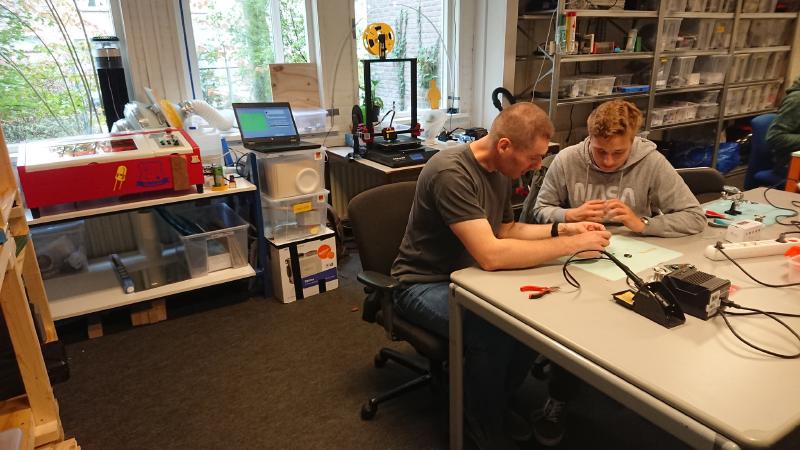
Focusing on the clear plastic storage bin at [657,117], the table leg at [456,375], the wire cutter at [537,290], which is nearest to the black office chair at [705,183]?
the wire cutter at [537,290]

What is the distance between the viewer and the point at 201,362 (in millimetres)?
2262

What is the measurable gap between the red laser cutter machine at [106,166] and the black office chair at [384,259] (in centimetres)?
110

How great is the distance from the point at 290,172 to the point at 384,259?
1.14 metres

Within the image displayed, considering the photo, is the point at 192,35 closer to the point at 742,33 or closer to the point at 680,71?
the point at 680,71

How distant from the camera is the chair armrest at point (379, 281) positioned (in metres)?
1.56

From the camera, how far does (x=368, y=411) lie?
186 centimetres

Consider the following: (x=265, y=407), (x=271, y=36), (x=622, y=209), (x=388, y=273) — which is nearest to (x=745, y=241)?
(x=622, y=209)

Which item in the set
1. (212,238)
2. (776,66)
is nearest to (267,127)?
(212,238)

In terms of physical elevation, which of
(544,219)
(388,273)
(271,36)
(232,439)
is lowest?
(232,439)

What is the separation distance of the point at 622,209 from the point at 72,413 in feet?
7.12

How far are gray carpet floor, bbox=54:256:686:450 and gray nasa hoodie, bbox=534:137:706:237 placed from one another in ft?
2.24

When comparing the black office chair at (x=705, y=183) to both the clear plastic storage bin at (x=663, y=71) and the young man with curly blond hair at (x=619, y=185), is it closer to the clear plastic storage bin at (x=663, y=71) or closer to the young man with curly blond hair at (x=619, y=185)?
the young man with curly blond hair at (x=619, y=185)

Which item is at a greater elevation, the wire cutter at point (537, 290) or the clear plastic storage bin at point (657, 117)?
the clear plastic storage bin at point (657, 117)

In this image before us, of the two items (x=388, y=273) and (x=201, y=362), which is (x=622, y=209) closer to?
(x=388, y=273)
